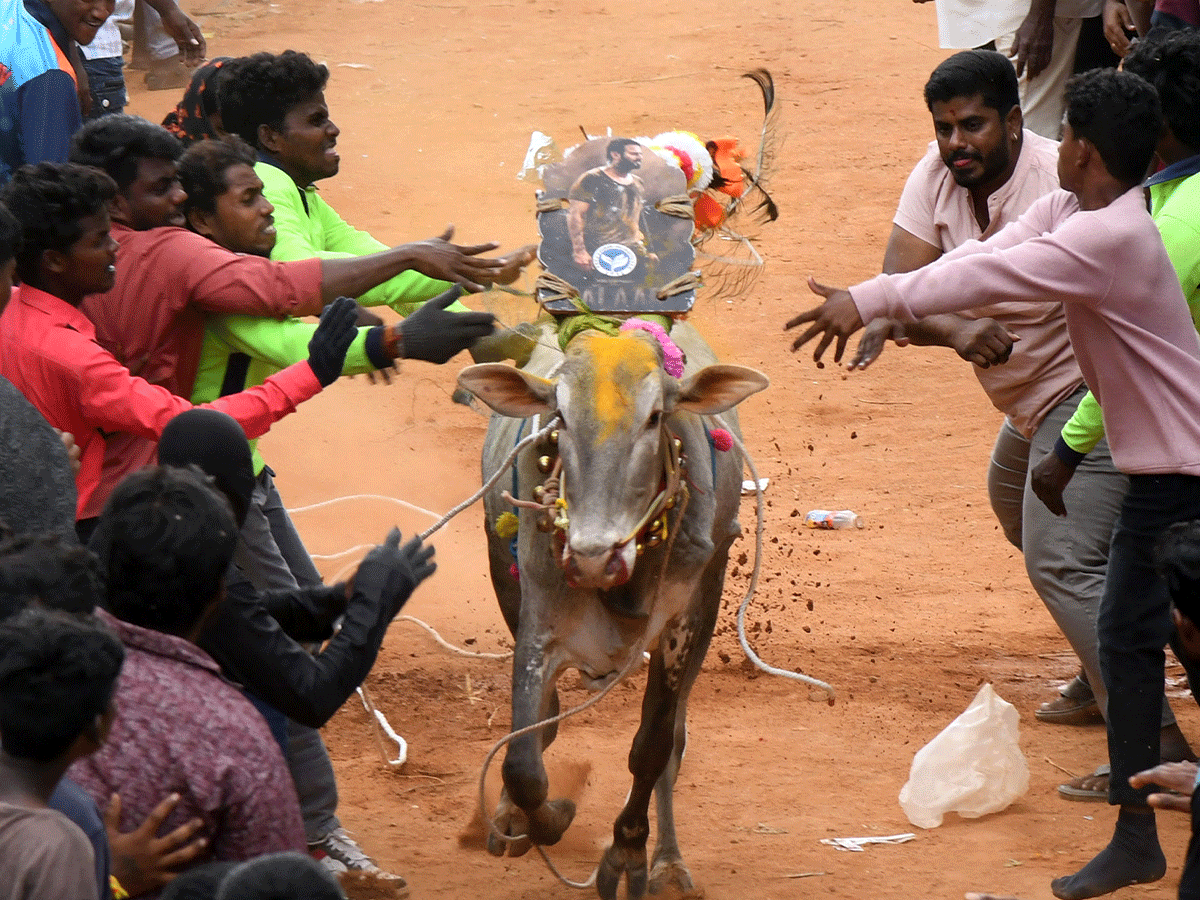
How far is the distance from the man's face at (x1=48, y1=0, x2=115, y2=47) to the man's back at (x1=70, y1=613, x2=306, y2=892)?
4.85 meters

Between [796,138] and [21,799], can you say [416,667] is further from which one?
[796,138]

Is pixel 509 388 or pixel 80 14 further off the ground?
pixel 80 14

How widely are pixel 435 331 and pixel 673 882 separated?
2.33m

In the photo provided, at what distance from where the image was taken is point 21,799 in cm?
252

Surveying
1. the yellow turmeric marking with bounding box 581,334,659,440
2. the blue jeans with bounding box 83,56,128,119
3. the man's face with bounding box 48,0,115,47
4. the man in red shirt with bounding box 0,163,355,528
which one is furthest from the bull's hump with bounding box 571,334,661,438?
the blue jeans with bounding box 83,56,128,119

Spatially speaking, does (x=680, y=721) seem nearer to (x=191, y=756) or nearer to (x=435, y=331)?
(x=435, y=331)

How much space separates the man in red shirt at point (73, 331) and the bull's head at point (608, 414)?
761 millimetres

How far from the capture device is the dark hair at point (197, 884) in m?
2.61

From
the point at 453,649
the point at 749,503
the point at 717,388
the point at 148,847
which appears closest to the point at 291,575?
the point at 717,388

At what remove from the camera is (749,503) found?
960 centimetres

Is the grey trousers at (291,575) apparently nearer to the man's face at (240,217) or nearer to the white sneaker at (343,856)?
the white sneaker at (343,856)

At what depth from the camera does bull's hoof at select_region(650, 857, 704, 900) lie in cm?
552

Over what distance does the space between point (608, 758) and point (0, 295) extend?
12.1 feet

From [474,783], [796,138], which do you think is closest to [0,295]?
[474,783]
